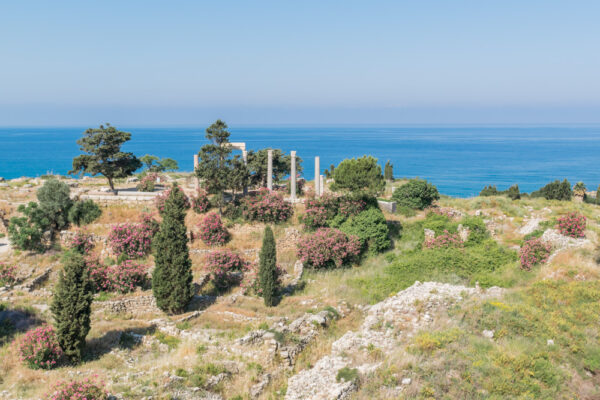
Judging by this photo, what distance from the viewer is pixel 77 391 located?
9359mm

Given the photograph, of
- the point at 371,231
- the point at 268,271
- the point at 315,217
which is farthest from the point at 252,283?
the point at 371,231

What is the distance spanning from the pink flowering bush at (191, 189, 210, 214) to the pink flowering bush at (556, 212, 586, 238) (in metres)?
21.2

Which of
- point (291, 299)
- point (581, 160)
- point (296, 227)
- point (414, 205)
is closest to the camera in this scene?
point (291, 299)

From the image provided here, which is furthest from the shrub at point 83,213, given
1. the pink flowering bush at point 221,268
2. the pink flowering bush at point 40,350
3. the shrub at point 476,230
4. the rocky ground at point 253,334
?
the shrub at point 476,230

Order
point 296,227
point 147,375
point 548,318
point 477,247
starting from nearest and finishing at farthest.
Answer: point 147,375 → point 548,318 → point 477,247 → point 296,227

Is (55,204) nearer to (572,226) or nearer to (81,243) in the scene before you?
(81,243)

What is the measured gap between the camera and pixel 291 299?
18.4 metres

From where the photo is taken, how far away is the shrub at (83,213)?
83.4ft

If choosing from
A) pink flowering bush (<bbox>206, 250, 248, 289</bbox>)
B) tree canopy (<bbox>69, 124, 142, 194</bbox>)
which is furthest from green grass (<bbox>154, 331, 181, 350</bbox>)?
tree canopy (<bbox>69, 124, 142, 194</bbox>)

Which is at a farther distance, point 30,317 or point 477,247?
point 477,247

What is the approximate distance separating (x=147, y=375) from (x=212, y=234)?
12.8 m

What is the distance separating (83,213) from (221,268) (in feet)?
38.9

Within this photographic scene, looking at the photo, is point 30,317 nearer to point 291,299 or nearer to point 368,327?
point 291,299

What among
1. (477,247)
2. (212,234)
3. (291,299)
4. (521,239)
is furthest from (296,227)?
(521,239)
